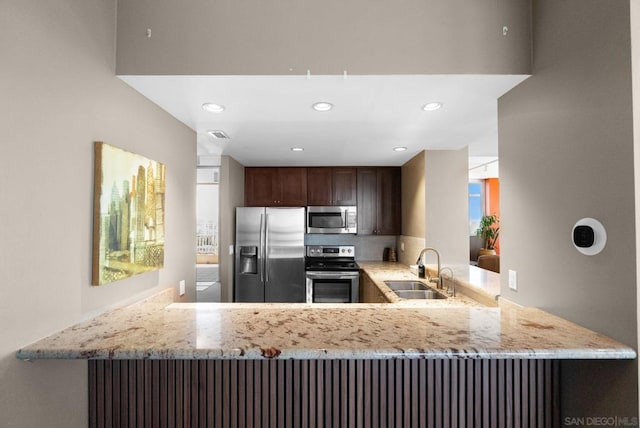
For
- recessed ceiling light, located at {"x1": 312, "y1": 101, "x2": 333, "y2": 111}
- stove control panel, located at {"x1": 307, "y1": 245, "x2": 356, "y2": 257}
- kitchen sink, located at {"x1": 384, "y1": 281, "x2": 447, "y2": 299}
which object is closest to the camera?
recessed ceiling light, located at {"x1": 312, "y1": 101, "x2": 333, "y2": 111}

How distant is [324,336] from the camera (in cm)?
119

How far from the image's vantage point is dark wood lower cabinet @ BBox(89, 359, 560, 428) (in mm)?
1458

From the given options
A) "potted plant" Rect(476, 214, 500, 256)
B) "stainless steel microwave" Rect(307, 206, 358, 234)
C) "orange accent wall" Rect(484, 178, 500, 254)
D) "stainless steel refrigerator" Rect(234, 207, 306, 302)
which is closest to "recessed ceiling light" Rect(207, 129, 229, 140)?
"stainless steel refrigerator" Rect(234, 207, 306, 302)

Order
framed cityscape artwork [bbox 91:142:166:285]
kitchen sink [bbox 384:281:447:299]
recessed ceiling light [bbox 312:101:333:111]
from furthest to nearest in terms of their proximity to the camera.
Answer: kitchen sink [bbox 384:281:447:299], recessed ceiling light [bbox 312:101:333:111], framed cityscape artwork [bbox 91:142:166:285]

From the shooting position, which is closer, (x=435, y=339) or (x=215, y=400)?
(x=435, y=339)

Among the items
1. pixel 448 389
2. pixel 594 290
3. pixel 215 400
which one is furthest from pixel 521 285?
pixel 215 400

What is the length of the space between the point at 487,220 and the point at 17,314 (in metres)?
7.76

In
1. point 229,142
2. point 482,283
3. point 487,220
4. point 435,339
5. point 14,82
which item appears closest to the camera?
point 14,82

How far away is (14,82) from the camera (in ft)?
3.43

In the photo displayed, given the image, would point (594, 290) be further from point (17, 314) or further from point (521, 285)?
point (17, 314)

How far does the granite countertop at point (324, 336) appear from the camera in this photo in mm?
1062

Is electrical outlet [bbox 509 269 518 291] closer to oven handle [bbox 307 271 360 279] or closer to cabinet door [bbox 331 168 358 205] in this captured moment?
oven handle [bbox 307 271 360 279]

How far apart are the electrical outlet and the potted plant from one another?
19.6 ft

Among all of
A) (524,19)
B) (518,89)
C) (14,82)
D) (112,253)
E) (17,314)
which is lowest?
(17,314)
